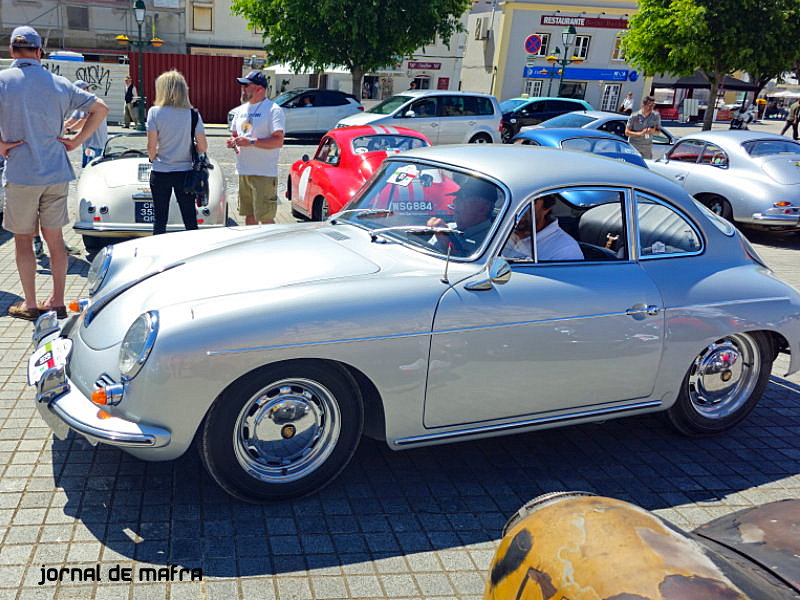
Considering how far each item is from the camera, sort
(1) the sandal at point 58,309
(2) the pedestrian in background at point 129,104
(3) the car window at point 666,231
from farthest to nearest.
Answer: (2) the pedestrian in background at point 129,104
(1) the sandal at point 58,309
(3) the car window at point 666,231

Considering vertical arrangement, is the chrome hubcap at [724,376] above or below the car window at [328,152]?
below

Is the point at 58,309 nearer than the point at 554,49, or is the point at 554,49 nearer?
the point at 58,309

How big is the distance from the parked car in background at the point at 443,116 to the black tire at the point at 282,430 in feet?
45.0

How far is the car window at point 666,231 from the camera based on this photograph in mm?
4234

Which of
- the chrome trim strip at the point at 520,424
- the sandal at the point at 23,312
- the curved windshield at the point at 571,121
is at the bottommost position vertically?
the sandal at the point at 23,312

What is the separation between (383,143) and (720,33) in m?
13.1

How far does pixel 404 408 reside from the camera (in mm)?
3389

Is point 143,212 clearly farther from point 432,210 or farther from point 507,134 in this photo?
point 507,134

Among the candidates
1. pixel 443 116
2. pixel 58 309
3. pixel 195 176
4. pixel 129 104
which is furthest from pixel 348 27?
pixel 58 309

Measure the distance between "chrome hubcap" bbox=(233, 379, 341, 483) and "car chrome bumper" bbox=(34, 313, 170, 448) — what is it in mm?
383

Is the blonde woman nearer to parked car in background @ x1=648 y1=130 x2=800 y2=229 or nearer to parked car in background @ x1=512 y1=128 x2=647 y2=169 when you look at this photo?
parked car in background @ x1=512 y1=128 x2=647 y2=169

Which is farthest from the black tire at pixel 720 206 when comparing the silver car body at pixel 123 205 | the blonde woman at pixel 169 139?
the blonde woman at pixel 169 139

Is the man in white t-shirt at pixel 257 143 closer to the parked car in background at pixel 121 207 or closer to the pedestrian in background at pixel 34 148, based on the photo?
the parked car in background at pixel 121 207

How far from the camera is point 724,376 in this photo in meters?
4.36
